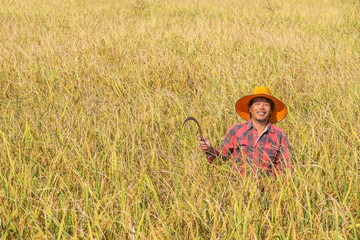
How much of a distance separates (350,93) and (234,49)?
1.57m

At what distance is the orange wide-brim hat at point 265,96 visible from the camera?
2166mm

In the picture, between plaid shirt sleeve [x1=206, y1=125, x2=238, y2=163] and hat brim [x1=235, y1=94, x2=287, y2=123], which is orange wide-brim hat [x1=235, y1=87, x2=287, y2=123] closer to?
hat brim [x1=235, y1=94, x2=287, y2=123]

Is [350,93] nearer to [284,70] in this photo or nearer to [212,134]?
[284,70]

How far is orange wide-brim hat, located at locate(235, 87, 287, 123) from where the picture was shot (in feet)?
7.11

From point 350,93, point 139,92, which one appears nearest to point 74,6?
point 139,92

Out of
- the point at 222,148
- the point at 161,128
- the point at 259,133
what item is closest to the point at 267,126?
the point at 259,133

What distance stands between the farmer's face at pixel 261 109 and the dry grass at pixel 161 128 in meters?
0.21

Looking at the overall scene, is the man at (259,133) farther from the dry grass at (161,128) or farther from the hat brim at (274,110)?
the dry grass at (161,128)

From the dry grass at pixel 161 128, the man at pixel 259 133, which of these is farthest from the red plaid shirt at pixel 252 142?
the dry grass at pixel 161 128

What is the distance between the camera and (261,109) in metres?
2.21

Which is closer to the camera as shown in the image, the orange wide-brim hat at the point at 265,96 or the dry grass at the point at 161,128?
the dry grass at the point at 161,128

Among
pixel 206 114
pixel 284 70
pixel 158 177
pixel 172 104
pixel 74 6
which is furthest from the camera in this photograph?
pixel 74 6

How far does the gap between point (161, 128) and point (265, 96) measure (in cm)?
68

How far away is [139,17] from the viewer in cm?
627
